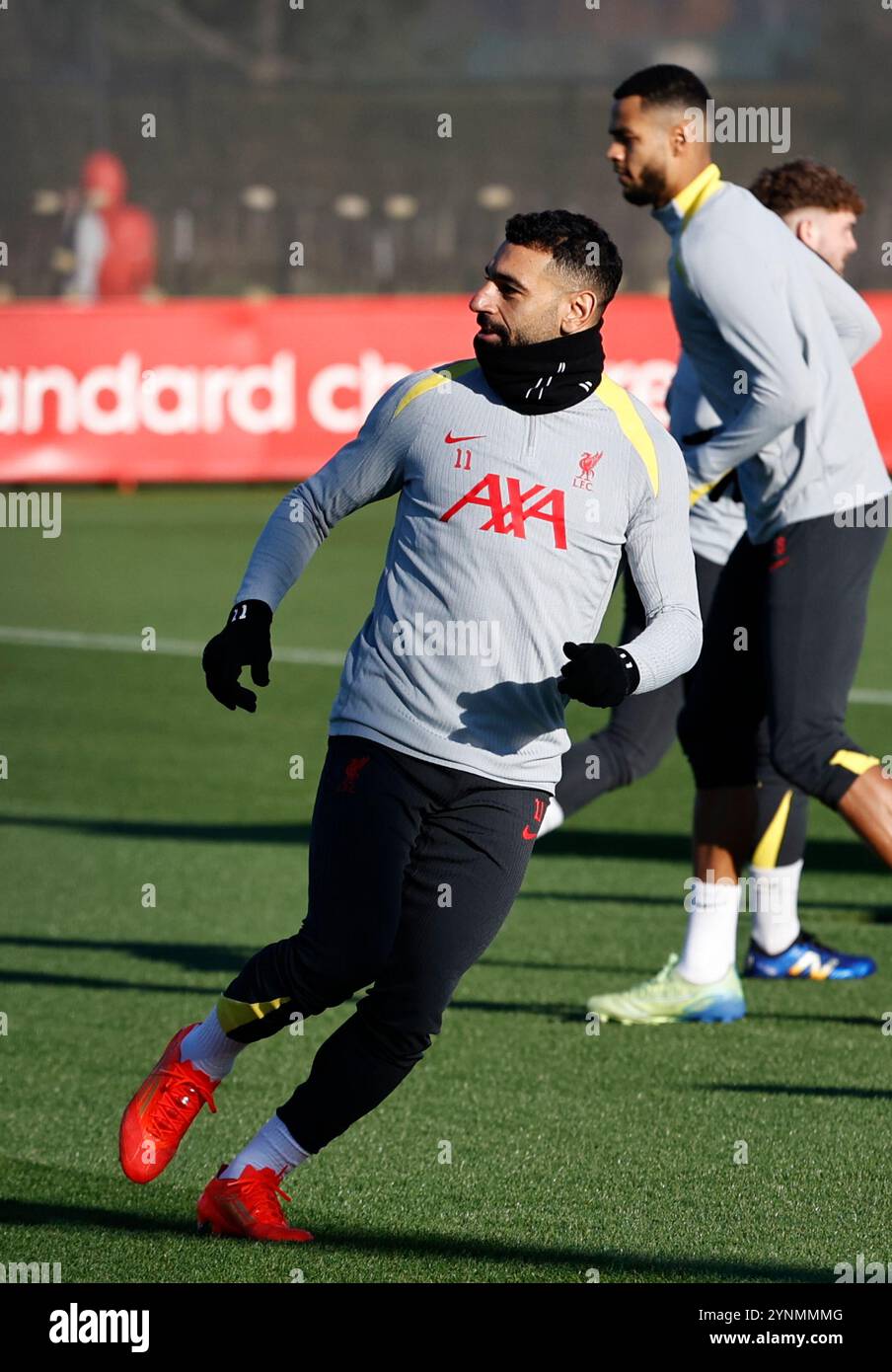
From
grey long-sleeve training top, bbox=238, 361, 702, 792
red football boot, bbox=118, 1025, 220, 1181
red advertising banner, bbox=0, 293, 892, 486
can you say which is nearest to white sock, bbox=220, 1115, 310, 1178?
red football boot, bbox=118, 1025, 220, 1181

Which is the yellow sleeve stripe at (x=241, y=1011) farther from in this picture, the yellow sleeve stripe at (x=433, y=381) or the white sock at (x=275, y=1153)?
the yellow sleeve stripe at (x=433, y=381)

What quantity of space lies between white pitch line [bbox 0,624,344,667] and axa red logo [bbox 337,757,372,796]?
29.0ft

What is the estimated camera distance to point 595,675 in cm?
431

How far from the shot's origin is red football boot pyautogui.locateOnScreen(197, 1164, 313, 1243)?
4688 millimetres

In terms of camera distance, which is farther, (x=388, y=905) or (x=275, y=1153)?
(x=275, y=1153)

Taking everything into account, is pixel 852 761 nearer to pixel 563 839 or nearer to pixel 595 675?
pixel 595 675

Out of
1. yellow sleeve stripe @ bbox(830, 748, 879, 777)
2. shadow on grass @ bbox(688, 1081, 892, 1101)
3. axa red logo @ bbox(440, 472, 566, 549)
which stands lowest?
shadow on grass @ bbox(688, 1081, 892, 1101)

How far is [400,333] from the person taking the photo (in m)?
21.5

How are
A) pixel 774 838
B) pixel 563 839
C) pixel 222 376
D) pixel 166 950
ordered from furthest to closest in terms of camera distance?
pixel 222 376, pixel 563 839, pixel 166 950, pixel 774 838

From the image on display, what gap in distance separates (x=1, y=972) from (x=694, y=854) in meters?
2.12

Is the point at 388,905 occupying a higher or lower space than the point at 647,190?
lower

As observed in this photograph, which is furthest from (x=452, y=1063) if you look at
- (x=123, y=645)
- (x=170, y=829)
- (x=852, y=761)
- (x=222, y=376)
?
(x=222, y=376)

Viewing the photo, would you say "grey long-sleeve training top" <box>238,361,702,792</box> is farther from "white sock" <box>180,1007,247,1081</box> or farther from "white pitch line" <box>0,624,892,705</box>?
"white pitch line" <box>0,624,892,705</box>

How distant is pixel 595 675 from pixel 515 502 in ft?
1.38
